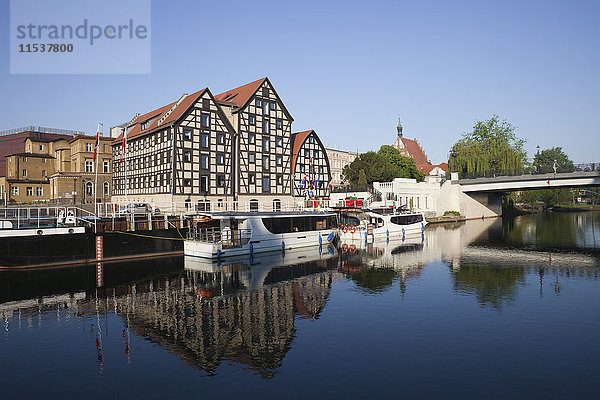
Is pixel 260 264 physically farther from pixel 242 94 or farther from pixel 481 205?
pixel 481 205

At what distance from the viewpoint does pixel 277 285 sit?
24656 millimetres

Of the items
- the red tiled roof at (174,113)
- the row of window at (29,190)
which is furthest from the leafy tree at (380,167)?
the row of window at (29,190)

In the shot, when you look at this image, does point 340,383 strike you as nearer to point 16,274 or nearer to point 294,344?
point 294,344

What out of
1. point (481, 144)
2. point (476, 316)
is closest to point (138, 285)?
point (476, 316)

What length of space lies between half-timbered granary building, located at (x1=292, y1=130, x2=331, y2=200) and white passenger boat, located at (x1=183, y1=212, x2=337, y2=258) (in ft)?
96.7

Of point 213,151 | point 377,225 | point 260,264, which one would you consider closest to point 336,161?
point 213,151

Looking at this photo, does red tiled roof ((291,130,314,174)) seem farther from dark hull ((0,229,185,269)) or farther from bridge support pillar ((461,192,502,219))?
dark hull ((0,229,185,269))

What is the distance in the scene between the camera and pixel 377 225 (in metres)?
50.3

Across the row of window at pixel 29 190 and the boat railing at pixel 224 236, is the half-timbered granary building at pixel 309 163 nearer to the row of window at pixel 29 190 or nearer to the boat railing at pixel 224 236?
the boat railing at pixel 224 236

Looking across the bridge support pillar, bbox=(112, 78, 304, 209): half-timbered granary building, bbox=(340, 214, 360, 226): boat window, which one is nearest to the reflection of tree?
bbox=(340, 214, 360, 226): boat window

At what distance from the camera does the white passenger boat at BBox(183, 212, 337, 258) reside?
1351 inches

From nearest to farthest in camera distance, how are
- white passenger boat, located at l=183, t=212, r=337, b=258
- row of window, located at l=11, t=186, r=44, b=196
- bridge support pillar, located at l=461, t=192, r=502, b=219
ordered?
white passenger boat, located at l=183, t=212, r=337, b=258, row of window, located at l=11, t=186, r=44, b=196, bridge support pillar, located at l=461, t=192, r=502, b=219

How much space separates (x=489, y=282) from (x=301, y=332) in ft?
46.4

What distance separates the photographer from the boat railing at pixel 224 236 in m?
34.6
